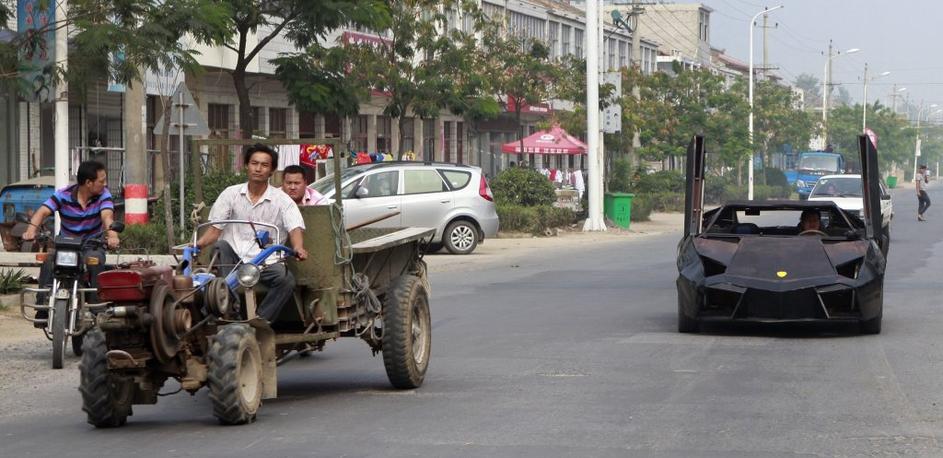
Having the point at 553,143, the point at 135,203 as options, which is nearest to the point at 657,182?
the point at 553,143

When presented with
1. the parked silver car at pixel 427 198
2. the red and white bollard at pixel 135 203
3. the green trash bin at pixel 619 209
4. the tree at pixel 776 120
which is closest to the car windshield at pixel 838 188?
the green trash bin at pixel 619 209

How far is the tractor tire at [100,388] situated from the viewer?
27.1ft

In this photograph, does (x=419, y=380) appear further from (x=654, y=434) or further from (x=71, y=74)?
(x=71, y=74)

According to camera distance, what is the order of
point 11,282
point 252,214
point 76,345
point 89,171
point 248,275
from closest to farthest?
point 248,275
point 252,214
point 89,171
point 76,345
point 11,282

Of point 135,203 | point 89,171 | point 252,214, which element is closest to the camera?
point 252,214

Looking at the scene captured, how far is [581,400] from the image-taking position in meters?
9.67

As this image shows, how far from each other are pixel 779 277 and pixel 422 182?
14162mm

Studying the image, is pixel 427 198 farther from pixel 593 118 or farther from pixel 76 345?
pixel 76 345

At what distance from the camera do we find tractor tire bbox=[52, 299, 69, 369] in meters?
11.6

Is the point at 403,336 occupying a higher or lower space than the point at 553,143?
lower

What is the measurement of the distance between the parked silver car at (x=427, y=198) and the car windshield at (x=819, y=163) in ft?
152

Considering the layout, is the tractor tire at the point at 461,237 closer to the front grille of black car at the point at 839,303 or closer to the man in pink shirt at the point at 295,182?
the front grille of black car at the point at 839,303

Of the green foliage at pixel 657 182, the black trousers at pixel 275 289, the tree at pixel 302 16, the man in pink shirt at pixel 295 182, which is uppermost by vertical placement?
the tree at pixel 302 16

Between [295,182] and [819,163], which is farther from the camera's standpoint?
[819,163]
